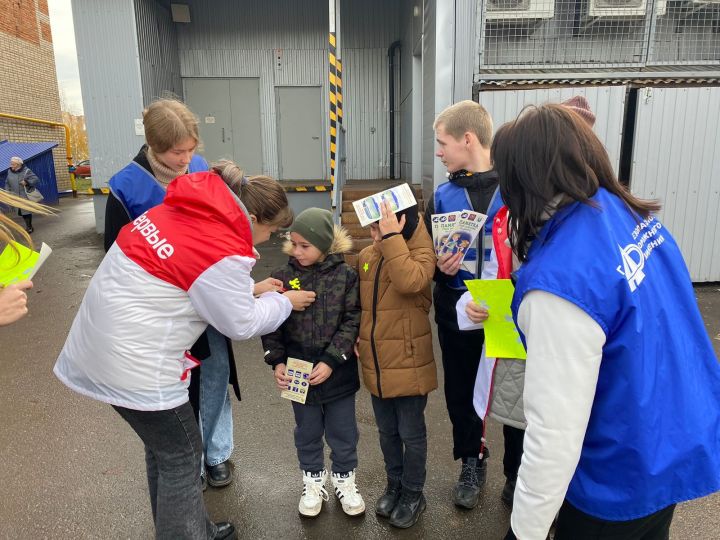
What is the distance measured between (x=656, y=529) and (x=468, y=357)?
128cm

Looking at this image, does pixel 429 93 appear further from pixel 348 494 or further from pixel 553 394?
pixel 553 394

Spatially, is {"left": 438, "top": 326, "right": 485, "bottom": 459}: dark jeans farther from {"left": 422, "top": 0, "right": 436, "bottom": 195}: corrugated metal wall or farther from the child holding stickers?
{"left": 422, "top": 0, "right": 436, "bottom": 195}: corrugated metal wall

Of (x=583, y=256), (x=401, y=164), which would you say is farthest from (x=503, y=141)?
(x=401, y=164)

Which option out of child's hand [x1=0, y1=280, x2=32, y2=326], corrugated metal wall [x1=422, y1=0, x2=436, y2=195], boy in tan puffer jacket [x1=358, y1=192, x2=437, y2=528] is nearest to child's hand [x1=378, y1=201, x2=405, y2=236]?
boy in tan puffer jacket [x1=358, y1=192, x2=437, y2=528]

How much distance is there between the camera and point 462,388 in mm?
2604

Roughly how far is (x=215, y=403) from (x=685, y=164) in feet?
20.6

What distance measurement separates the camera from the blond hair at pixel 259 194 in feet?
7.27

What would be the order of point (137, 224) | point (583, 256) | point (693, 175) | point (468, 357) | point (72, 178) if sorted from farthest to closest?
point (72, 178) → point (693, 175) → point (468, 357) → point (137, 224) → point (583, 256)

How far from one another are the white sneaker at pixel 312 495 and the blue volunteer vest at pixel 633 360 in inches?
62.4

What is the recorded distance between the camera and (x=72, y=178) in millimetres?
21844

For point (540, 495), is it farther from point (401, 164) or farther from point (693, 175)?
point (401, 164)

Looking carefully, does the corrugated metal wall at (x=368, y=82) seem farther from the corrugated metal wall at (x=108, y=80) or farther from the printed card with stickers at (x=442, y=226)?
the printed card with stickers at (x=442, y=226)

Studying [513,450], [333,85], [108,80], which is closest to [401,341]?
[513,450]

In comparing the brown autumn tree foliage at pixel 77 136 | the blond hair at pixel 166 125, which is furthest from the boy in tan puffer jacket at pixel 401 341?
the brown autumn tree foliage at pixel 77 136
